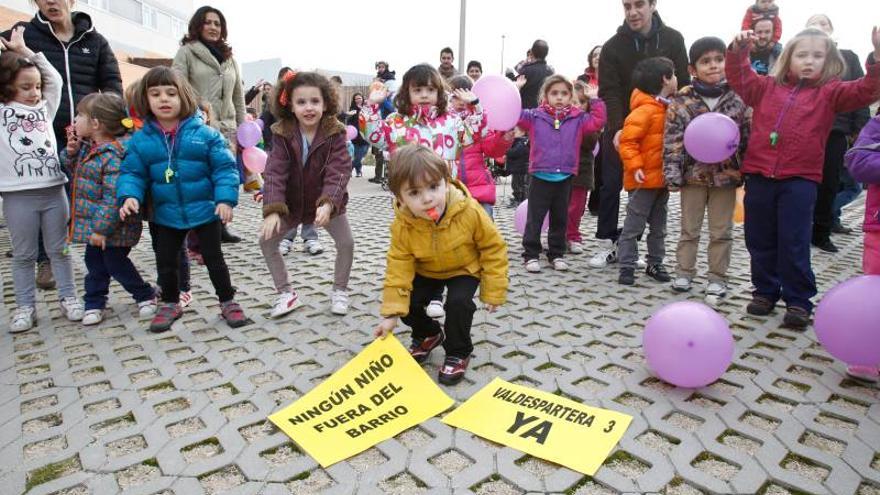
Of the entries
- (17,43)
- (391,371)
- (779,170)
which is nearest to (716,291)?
(779,170)

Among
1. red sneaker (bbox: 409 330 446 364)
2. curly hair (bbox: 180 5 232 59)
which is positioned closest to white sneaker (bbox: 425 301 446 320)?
red sneaker (bbox: 409 330 446 364)

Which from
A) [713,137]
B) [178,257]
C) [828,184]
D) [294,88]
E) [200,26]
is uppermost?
[200,26]

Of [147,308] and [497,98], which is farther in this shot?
[497,98]

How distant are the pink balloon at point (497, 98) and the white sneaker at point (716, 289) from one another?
6.66ft

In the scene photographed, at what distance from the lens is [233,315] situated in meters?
3.67

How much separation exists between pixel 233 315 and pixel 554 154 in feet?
9.65

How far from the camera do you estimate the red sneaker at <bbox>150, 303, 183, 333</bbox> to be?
11.6 feet

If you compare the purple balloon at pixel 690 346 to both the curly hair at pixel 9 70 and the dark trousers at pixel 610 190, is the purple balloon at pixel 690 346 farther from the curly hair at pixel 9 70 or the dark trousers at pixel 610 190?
the curly hair at pixel 9 70

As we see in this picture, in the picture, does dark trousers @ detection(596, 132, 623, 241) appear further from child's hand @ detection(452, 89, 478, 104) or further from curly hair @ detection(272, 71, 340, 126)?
curly hair @ detection(272, 71, 340, 126)

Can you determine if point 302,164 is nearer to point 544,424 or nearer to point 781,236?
point 544,424

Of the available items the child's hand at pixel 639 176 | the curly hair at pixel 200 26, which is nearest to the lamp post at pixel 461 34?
the curly hair at pixel 200 26

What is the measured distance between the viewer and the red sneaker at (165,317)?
354 centimetres

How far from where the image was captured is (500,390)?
270 cm

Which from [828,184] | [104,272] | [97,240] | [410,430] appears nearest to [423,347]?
[410,430]
